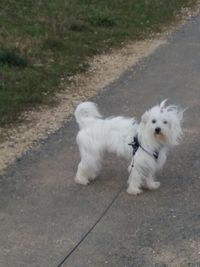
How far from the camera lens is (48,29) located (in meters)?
13.8

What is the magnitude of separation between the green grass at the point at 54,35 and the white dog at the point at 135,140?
2.33 m

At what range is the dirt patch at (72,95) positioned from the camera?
353 inches

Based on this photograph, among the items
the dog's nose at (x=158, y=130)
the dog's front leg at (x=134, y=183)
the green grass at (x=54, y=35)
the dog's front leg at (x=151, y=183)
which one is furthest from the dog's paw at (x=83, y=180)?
the green grass at (x=54, y=35)

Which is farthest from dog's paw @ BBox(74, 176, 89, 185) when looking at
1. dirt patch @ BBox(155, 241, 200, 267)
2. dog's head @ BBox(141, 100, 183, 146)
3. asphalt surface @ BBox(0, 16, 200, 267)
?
dirt patch @ BBox(155, 241, 200, 267)

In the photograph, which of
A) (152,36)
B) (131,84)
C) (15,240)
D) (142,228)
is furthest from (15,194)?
(152,36)

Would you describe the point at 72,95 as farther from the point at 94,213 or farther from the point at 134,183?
the point at 94,213

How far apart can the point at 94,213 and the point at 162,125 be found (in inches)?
45.0

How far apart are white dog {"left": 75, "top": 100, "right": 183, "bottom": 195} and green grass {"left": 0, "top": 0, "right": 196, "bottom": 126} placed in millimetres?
2332

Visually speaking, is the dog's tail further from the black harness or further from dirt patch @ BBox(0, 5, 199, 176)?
dirt patch @ BBox(0, 5, 199, 176)

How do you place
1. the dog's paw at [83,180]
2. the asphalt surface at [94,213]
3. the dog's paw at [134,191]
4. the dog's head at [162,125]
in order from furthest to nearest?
1. the dog's paw at [83,180]
2. the dog's paw at [134,191]
3. the dog's head at [162,125]
4. the asphalt surface at [94,213]

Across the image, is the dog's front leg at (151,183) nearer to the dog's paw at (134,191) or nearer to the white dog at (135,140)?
the white dog at (135,140)

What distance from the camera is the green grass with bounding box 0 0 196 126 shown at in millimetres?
10789

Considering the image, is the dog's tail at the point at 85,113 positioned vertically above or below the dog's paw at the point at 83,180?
above

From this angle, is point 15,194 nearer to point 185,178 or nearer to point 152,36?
point 185,178
